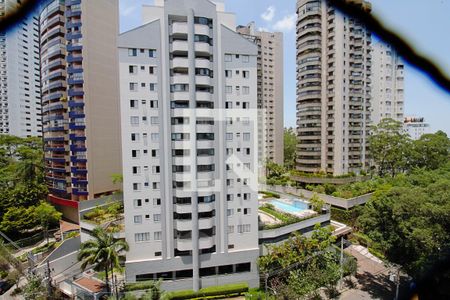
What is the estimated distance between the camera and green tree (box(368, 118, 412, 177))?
15.1m

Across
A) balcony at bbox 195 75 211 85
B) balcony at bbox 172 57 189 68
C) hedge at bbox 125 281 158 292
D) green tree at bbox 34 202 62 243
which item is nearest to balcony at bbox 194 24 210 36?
balcony at bbox 172 57 189 68

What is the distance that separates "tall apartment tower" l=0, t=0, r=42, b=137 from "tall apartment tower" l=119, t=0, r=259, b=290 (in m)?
10.3

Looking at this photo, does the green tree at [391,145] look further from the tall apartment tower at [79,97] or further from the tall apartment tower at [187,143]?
the tall apartment tower at [79,97]

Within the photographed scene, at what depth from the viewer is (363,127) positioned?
15586 millimetres

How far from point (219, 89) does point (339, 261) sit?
656 centimetres

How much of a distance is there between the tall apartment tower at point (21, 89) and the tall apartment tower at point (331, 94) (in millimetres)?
15267

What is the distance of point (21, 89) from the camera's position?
59.0 feet

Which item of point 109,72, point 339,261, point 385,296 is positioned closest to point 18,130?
point 109,72

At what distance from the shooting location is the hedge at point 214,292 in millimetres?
6810

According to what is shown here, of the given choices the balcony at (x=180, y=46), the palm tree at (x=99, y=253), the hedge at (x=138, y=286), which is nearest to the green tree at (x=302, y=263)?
the hedge at (x=138, y=286)

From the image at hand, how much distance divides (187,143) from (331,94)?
1155 cm

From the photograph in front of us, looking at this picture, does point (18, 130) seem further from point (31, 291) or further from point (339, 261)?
point (339, 261)

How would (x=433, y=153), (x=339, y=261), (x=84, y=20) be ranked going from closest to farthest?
(x=339, y=261)
(x=84, y=20)
(x=433, y=153)

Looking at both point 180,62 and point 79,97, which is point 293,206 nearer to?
point 180,62
